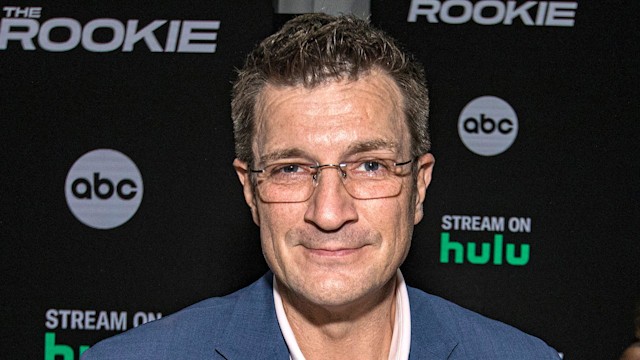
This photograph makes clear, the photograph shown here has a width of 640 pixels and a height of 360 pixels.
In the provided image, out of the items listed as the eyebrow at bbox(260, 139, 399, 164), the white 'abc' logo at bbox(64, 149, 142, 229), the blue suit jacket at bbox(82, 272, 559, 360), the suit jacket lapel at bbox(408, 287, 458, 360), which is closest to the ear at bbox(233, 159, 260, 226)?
the eyebrow at bbox(260, 139, 399, 164)

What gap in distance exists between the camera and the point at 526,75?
3.90 m

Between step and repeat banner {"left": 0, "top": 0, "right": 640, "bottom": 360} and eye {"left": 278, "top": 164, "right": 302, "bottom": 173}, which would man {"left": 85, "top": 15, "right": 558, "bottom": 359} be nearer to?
eye {"left": 278, "top": 164, "right": 302, "bottom": 173}

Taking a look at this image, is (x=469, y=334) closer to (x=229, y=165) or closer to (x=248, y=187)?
(x=248, y=187)

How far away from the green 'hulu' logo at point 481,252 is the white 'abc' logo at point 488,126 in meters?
0.43

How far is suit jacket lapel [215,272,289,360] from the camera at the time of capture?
1.94 meters

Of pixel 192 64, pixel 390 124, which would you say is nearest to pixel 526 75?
pixel 192 64

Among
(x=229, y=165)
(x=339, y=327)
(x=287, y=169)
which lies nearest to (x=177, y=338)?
(x=339, y=327)

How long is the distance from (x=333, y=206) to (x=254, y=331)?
426 millimetres

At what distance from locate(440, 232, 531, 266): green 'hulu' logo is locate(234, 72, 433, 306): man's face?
2081 mm

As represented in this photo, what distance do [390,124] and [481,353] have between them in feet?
2.10

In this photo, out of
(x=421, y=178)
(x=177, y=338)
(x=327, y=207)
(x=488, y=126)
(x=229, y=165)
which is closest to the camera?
(x=327, y=207)

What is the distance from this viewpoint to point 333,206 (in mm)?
1755

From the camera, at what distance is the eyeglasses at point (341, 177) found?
1.78 meters

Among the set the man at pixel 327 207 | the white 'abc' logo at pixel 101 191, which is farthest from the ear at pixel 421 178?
the white 'abc' logo at pixel 101 191
